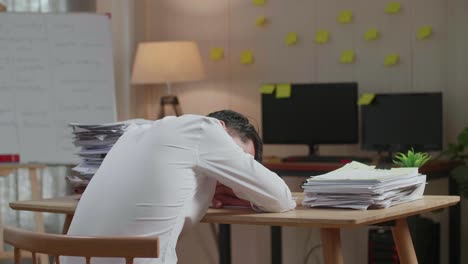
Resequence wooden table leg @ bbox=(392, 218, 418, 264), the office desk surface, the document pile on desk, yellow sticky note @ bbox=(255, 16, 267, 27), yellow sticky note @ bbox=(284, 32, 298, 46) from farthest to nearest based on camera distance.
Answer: yellow sticky note @ bbox=(255, 16, 267, 27), yellow sticky note @ bbox=(284, 32, 298, 46), wooden table leg @ bbox=(392, 218, 418, 264), the document pile on desk, the office desk surface

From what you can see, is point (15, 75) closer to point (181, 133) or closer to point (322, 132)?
point (322, 132)

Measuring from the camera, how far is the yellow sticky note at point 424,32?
15.9 ft

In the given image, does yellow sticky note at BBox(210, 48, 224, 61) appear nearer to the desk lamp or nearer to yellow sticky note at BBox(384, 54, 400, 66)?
the desk lamp

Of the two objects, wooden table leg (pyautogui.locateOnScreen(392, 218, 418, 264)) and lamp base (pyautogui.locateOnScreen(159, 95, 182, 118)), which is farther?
lamp base (pyautogui.locateOnScreen(159, 95, 182, 118))

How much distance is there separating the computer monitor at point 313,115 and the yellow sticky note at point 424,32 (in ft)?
1.52

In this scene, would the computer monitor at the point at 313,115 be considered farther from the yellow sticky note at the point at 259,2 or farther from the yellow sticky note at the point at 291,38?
the yellow sticky note at the point at 259,2

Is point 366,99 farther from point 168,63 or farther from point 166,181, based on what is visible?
point 166,181

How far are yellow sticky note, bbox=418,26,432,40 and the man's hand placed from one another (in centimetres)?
263

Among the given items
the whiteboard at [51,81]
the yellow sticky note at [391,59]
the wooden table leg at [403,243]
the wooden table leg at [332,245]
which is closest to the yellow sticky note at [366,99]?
the yellow sticky note at [391,59]

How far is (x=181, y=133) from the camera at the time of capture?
2271mm

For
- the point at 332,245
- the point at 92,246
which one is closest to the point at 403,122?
the point at 332,245

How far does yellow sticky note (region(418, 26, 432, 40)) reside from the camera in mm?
4855

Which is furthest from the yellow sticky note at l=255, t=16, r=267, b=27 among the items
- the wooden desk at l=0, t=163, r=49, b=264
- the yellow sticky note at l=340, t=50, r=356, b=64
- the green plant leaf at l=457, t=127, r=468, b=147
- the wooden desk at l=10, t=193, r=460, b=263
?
the wooden desk at l=10, t=193, r=460, b=263

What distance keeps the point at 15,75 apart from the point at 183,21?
1463 millimetres
